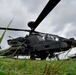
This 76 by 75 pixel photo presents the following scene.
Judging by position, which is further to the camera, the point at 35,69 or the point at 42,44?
the point at 42,44

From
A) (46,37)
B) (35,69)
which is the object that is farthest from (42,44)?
(35,69)

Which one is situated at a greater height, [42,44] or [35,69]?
[42,44]

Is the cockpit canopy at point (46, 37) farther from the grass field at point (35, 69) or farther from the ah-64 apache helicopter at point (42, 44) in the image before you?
the grass field at point (35, 69)

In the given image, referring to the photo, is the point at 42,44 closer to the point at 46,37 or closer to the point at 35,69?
the point at 46,37

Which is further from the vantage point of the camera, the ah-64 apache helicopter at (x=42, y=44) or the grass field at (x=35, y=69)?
the ah-64 apache helicopter at (x=42, y=44)

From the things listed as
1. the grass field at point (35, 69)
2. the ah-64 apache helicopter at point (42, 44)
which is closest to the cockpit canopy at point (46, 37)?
the ah-64 apache helicopter at point (42, 44)

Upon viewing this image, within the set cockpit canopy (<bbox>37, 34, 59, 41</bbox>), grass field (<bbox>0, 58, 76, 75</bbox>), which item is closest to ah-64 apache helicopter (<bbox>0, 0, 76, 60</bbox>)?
cockpit canopy (<bbox>37, 34, 59, 41</bbox>)

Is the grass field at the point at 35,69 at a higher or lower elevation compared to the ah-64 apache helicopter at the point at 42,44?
lower

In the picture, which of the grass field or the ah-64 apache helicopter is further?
the ah-64 apache helicopter

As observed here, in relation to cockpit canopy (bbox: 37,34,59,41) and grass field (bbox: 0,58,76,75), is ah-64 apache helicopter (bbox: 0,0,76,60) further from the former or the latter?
grass field (bbox: 0,58,76,75)

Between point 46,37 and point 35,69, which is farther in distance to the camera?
point 46,37

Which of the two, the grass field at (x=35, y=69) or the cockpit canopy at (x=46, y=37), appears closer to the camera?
the grass field at (x=35, y=69)

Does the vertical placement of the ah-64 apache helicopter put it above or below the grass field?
above

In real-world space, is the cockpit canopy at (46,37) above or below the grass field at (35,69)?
above
